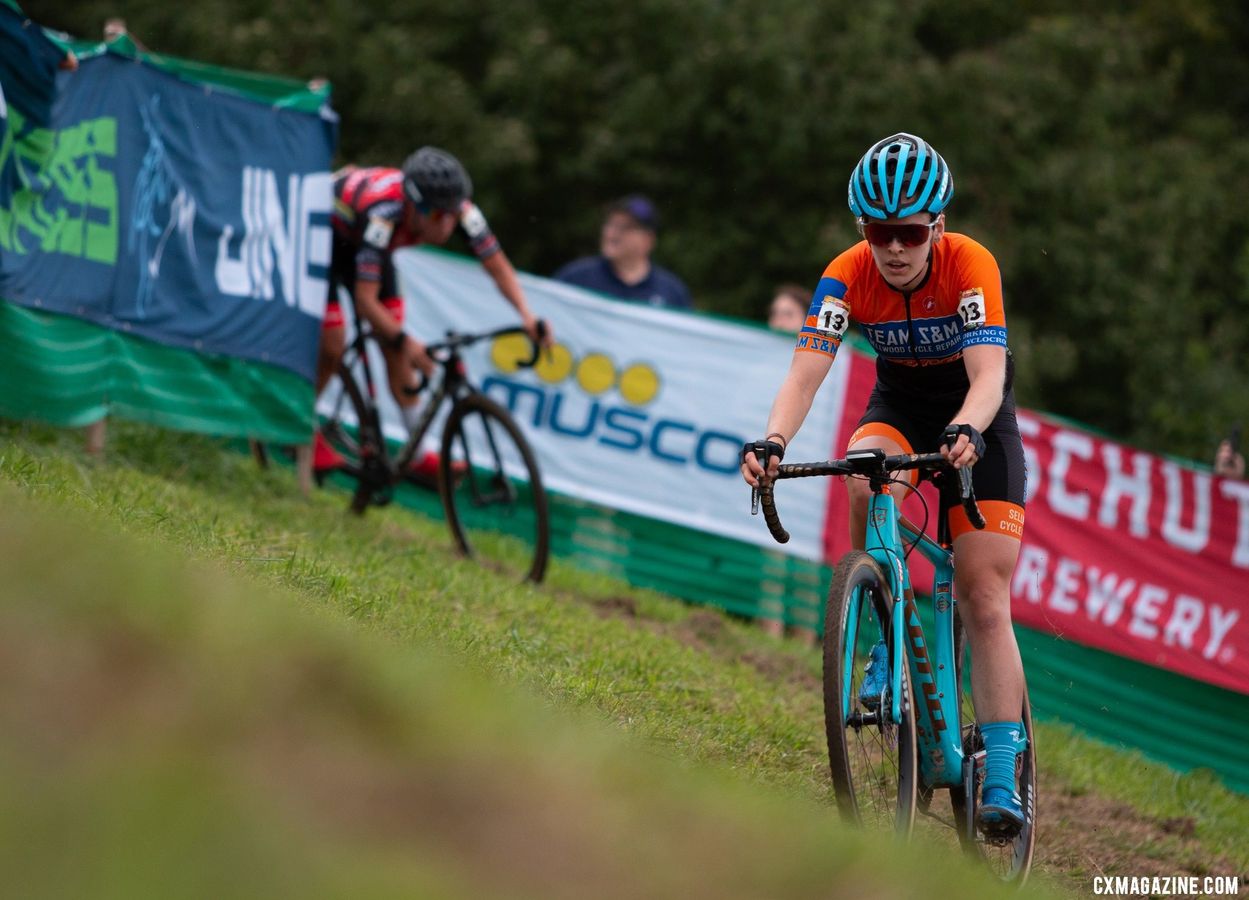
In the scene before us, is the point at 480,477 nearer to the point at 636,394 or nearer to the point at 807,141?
the point at 636,394

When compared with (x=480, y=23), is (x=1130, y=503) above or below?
below

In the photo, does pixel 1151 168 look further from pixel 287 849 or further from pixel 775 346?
pixel 287 849

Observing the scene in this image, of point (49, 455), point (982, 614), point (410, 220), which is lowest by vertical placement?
point (49, 455)

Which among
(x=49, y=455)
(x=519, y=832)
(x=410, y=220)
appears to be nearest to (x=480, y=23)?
(x=410, y=220)

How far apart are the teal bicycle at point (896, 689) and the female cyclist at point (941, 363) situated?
0.34 feet

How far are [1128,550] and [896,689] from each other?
6565mm

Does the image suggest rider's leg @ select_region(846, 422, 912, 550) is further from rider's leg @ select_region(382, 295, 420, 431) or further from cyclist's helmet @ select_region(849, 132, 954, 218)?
rider's leg @ select_region(382, 295, 420, 431)

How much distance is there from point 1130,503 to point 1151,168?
1237 cm

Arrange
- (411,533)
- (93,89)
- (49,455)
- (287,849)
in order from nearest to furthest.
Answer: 1. (287,849)
2. (49,455)
3. (93,89)
4. (411,533)

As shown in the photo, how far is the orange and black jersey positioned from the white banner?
5367 mm

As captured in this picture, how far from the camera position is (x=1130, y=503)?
11.2 meters

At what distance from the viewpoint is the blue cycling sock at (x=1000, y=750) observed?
5426 millimetres

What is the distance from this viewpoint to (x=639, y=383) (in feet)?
37.7

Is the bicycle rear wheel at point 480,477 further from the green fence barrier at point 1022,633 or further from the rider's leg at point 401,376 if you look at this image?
the green fence barrier at point 1022,633
